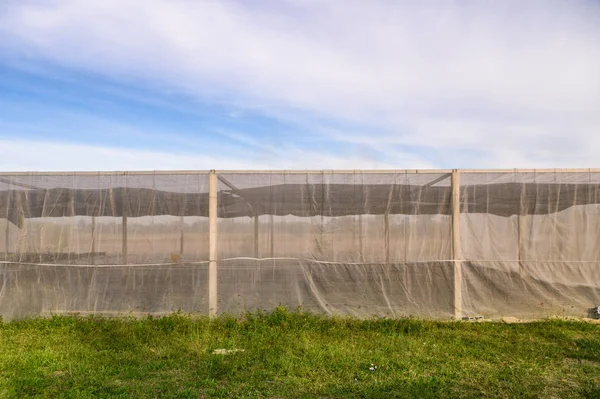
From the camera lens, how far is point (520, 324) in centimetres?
729

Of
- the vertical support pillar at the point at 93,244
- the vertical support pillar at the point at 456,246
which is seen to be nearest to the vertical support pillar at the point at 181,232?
the vertical support pillar at the point at 93,244

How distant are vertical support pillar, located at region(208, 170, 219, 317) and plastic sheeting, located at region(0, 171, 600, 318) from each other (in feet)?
0.19

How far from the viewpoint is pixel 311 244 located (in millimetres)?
7477

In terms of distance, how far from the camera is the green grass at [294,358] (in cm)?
471

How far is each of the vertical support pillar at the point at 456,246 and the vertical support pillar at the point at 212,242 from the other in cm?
353

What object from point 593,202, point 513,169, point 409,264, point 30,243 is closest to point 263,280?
point 409,264

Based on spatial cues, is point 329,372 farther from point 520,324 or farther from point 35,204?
point 35,204

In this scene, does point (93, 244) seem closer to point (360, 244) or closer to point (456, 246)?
point (360, 244)

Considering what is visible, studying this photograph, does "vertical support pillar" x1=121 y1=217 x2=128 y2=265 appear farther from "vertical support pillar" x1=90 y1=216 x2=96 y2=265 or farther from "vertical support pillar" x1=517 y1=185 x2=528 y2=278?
"vertical support pillar" x1=517 y1=185 x2=528 y2=278

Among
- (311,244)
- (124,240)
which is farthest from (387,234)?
(124,240)

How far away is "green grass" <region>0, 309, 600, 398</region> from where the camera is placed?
471 centimetres

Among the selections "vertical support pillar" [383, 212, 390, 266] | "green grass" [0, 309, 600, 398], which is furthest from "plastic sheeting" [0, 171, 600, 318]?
"green grass" [0, 309, 600, 398]

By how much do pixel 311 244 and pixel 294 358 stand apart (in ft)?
7.26

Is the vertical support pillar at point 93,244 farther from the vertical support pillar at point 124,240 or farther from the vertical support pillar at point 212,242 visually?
the vertical support pillar at point 212,242
